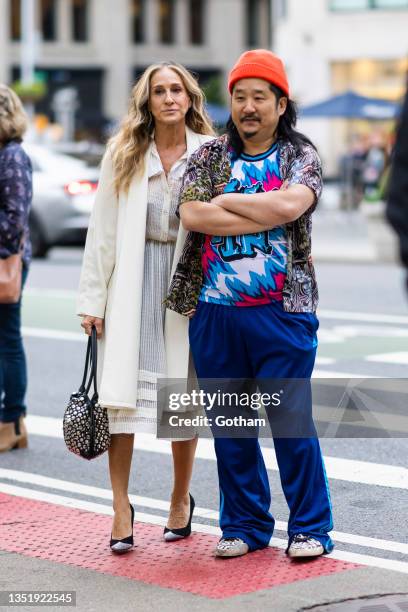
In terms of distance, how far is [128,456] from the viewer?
5496mm

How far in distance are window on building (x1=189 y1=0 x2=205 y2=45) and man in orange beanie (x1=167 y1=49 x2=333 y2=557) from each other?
67056mm

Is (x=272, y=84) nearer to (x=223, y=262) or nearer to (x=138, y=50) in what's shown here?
(x=223, y=262)

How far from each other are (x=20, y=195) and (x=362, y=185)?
28097 mm

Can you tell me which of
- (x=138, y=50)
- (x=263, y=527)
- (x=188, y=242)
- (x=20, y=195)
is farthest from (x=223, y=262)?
(x=138, y=50)

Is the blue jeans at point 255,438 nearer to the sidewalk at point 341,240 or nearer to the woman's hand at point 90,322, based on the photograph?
the woman's hand at point 90,322

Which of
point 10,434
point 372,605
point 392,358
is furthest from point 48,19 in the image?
point 372,605

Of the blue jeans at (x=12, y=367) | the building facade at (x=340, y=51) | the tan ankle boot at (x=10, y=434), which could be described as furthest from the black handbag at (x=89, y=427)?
the building facade at (x=340, y=51)

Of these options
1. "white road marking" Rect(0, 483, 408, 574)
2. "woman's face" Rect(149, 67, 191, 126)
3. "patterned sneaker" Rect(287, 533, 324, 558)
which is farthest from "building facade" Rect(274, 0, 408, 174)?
"patterned sneaker" Rect(287, 533, 324, 558)

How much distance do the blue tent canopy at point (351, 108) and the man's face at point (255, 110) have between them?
21.6 m

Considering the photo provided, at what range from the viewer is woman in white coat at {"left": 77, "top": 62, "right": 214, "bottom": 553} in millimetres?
5328

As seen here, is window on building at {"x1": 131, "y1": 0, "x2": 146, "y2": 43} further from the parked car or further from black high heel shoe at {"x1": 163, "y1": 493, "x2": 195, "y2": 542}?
black high heel shoe at {"x1": 163, "y1": 493, "x2": 195, "y2": 542}

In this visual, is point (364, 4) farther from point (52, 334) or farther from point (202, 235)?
point (202, 235)

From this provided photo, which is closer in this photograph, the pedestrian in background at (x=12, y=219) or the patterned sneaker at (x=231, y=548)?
the patterned sneaker at (x=231, y=548)

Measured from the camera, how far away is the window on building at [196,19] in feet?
232
